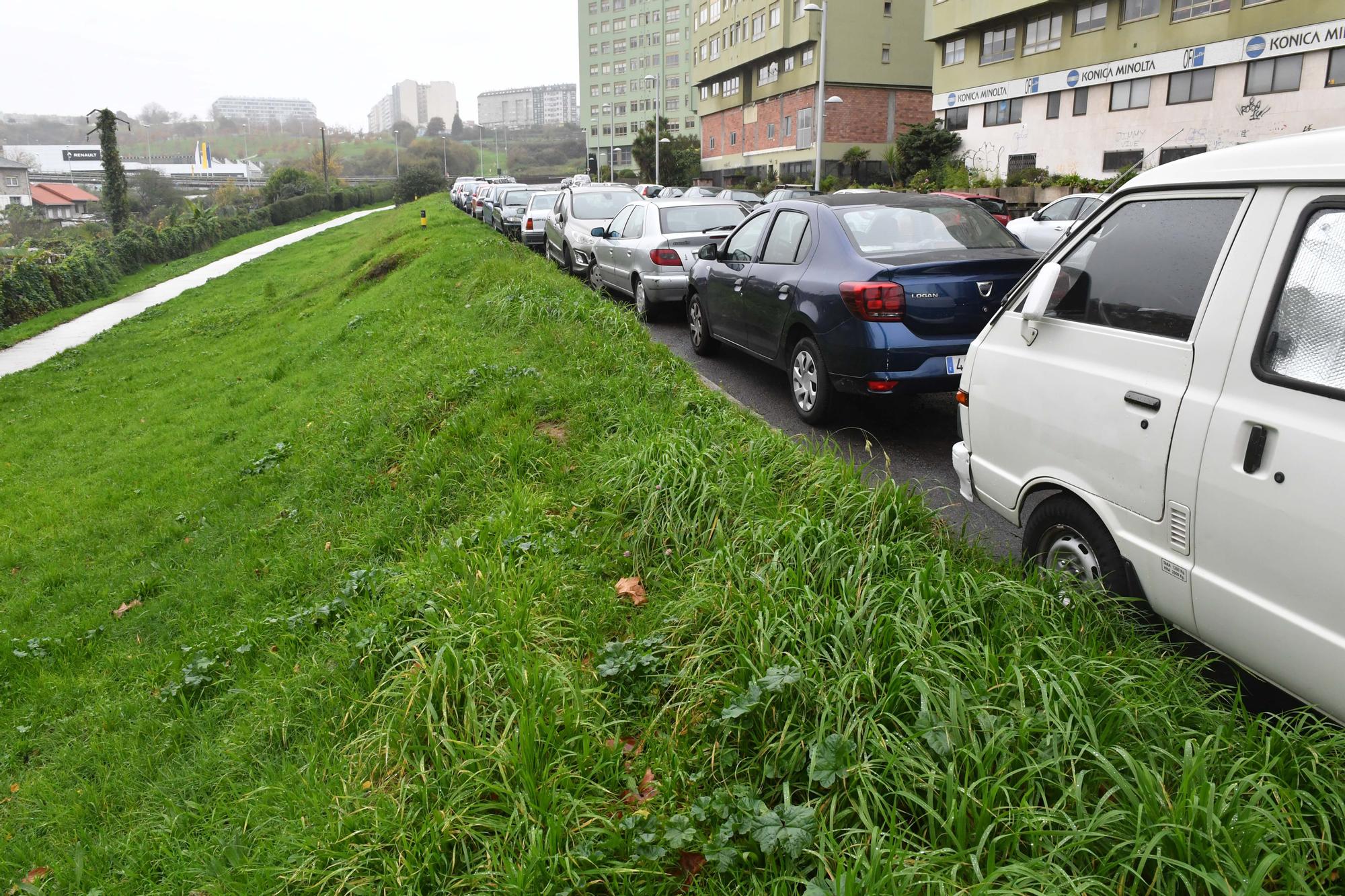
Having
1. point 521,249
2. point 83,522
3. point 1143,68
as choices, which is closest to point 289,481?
point 83,522

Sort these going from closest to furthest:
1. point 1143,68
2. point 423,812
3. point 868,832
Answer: point 868,832 < point 423,812 < point 1143,68

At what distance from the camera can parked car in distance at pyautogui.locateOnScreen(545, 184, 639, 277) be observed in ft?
53.4

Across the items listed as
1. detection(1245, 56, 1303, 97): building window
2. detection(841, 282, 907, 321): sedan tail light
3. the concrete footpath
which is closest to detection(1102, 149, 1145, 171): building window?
detection(1245, 56, 1303, 97): building window

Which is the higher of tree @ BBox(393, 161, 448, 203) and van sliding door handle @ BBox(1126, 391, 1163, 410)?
tree @ BBox(393, 161, 448, 203)

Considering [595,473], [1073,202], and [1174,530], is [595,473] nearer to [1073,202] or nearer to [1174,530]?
[1174,530]

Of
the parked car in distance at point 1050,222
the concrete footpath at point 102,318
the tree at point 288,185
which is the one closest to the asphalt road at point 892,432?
the parked car in distance at point 1050,222

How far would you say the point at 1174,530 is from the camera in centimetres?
317

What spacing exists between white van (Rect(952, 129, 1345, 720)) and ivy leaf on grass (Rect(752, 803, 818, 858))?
1528 mm

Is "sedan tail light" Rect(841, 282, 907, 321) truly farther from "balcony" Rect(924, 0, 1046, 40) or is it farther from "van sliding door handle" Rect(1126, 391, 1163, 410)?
"balcony" Rect(924, 0, 1046, 40)

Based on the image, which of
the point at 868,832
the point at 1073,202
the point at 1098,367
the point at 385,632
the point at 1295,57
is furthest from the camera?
the point at 1295,57

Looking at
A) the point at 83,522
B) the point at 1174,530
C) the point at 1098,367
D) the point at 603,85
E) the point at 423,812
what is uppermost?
the point at 603,85

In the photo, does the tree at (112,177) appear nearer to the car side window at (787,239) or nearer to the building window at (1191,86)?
the building window at (1191,86)

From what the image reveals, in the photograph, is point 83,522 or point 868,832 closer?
point 868,832

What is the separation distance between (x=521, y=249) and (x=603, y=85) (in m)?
104
